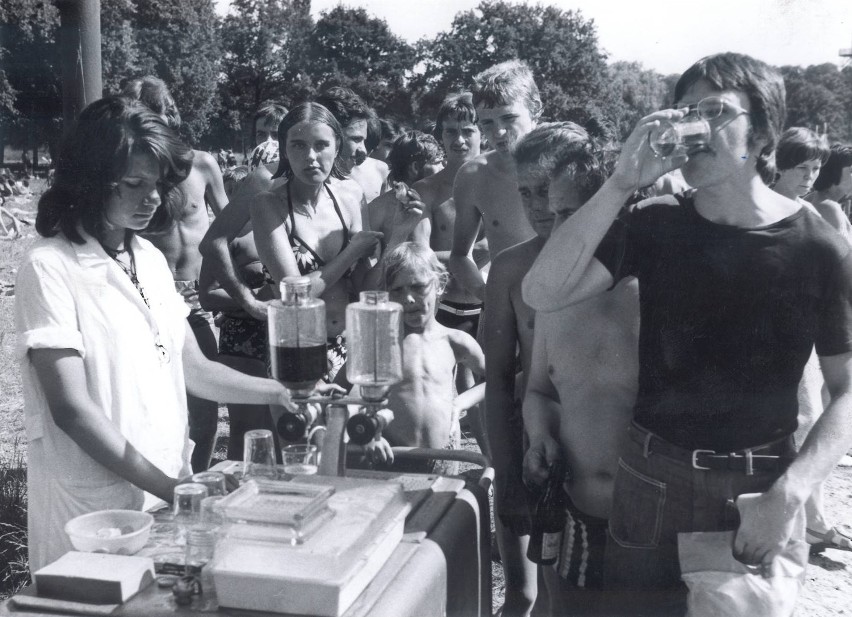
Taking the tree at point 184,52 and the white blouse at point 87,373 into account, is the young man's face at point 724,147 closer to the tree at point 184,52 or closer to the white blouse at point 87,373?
the white blouse at point 87,373

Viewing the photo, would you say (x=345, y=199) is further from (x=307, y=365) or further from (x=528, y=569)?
(x=307, y=365)

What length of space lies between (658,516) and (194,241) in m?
3.06

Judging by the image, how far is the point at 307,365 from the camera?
1.42m

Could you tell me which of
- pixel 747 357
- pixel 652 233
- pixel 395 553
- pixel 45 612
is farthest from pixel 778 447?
pixel 45 612

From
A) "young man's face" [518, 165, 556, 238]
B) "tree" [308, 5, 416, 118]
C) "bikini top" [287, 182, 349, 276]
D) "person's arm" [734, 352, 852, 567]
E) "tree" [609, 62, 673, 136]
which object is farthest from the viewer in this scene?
"tree" [609, 62, 673, 136]

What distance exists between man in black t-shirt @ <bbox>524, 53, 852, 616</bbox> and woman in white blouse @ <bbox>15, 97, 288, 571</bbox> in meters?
0.81

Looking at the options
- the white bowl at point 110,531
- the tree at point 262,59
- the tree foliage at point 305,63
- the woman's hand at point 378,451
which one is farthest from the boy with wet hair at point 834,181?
the tree at point 262,59

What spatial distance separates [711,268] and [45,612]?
1.37 metres

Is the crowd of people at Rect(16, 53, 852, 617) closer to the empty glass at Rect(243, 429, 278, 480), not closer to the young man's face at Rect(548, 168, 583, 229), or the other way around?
the young man's face at Rect(548, 168, 583, 229)

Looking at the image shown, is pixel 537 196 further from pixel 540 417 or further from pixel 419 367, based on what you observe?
pixel 419 367

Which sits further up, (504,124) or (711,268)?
(504,124)

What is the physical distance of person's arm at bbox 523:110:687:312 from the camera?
1.65 metres

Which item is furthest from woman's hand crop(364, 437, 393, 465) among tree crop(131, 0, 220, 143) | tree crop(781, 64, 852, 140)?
tree crop(781, 64, 852, 140)

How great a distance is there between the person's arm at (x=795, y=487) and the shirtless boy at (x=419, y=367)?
4.30 feet
